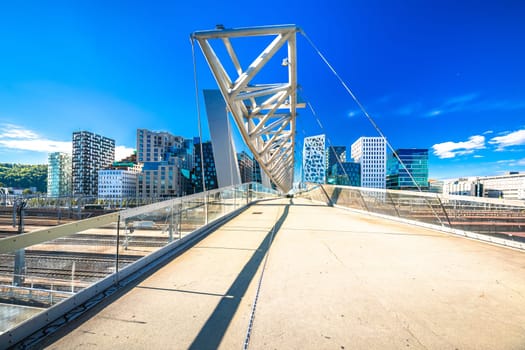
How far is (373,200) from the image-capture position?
311 inches

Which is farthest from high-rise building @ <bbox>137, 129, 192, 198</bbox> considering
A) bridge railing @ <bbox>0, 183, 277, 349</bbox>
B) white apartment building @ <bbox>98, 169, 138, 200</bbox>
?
bridge railing @ <bbox>0, 183, 277, 349</bbox>

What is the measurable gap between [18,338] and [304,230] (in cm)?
471

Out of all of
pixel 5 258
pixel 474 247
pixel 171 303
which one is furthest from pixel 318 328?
pixel 474 247

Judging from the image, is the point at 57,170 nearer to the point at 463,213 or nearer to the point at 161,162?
the point at 161,162

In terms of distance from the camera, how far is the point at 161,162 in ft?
251

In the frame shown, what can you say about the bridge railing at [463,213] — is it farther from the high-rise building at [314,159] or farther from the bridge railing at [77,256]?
the high-rise building at [314,159]

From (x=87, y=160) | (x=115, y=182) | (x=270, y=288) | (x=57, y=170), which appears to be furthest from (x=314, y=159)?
(x=57, y=170)

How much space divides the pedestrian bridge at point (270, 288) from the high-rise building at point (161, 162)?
67.7m

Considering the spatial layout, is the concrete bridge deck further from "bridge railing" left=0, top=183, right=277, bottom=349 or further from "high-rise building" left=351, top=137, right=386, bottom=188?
"high-rise building" left=351, top=137, right=386, bottom=188

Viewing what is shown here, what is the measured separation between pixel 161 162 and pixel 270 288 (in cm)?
8413

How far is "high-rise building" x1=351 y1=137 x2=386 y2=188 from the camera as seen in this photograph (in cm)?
9381

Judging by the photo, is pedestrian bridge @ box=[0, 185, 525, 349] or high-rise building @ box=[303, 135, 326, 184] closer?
pedestrian bridge @ box=[0, 185, 525, 349]

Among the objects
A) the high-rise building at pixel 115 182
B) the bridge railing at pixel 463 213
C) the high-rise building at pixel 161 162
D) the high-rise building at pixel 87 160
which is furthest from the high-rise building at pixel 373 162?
the high-rise building at pixel 87 160

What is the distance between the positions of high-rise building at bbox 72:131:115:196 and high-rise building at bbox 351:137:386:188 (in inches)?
4887
